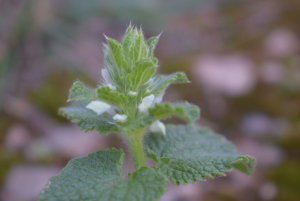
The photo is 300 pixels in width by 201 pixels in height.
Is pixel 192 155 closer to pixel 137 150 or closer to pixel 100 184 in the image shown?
pixel 137 150

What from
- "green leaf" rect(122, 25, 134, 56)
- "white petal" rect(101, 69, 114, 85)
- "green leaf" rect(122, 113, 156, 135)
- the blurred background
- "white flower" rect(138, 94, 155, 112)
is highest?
the blurred background

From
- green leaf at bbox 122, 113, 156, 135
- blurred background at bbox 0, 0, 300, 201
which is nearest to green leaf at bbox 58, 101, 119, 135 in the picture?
green leaf at bbox 122, 113, 156, 135

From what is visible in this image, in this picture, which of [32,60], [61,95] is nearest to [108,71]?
[61,95]

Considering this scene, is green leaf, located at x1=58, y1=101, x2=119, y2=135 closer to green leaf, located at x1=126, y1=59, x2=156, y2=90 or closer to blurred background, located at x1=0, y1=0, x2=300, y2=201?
green leaf, located at x1=126, y1=59, x2=156, y2=90

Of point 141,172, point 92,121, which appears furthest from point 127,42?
point 141,172

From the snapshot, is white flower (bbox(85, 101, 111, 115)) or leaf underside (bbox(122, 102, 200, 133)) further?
white flower (bbox(85, 101, 111, 115))

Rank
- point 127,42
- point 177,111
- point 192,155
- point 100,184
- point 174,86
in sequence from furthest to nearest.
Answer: point 174,86 < point 192,155 < point 127,42 < point 100,184 < point 177,111

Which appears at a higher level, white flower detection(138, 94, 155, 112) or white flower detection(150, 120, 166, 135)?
white flower detection(150, 120, 166, 135)
